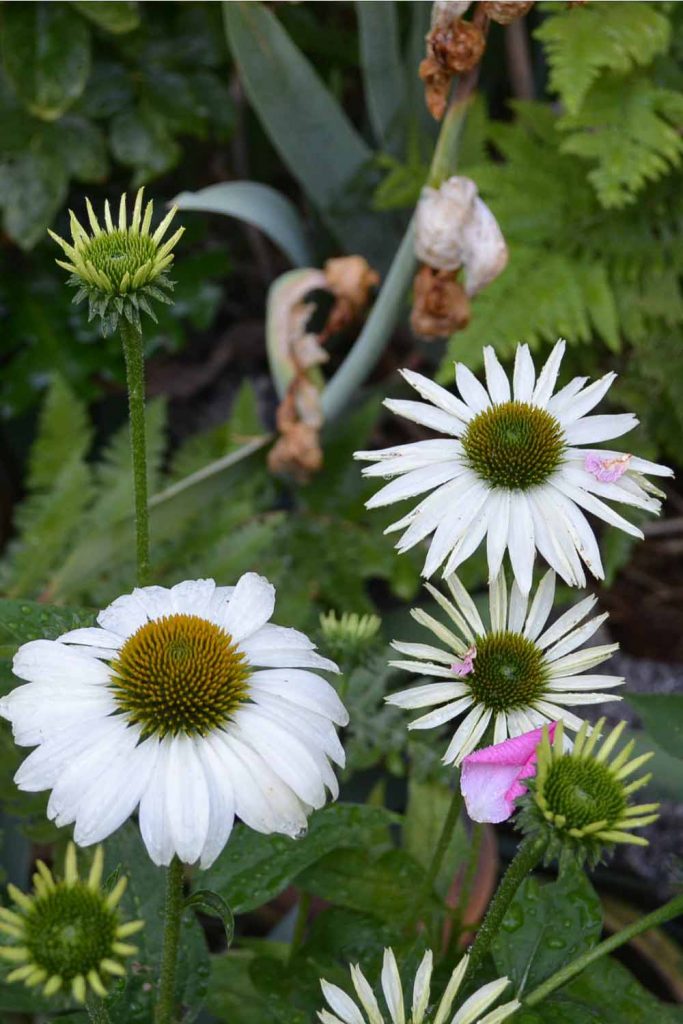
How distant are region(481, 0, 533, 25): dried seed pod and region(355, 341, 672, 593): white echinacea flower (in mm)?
341

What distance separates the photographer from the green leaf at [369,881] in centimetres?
73

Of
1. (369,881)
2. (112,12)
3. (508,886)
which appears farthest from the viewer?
(112,12)

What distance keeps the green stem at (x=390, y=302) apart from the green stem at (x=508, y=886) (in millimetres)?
629

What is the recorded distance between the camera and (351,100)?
185 cm

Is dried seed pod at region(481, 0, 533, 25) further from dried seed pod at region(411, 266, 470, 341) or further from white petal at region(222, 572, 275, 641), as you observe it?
white petal at region(222, 572, 275, 641)

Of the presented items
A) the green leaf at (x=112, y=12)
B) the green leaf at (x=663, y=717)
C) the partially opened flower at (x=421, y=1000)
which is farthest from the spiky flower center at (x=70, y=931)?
the green leaf at (x=112, y=12)

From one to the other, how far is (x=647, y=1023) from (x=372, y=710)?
36cm

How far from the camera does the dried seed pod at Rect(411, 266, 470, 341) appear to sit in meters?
1.03

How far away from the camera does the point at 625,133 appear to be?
4.03 ft

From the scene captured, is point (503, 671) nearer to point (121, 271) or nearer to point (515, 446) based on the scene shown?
point (515, 446)

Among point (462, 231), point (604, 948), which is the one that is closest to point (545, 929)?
point (604, 948)

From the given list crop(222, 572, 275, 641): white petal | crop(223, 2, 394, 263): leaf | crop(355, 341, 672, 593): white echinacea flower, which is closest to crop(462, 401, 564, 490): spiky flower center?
crop(355, 341, 672, 593): white echinacea flower

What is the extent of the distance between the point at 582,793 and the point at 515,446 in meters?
0.19

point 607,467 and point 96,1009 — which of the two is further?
point 607,467
